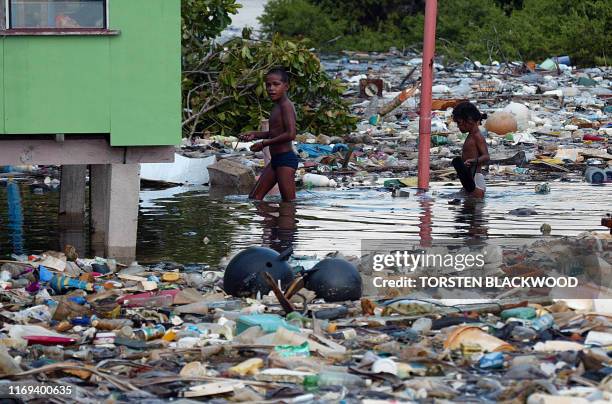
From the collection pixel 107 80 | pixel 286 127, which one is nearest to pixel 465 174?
pixel 286 127

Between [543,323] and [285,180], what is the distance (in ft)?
23.9

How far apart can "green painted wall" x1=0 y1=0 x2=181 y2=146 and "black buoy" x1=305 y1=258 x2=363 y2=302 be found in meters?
2.60

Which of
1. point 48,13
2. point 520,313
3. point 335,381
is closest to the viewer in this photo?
point 335,381

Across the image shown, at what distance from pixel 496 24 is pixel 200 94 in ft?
59.8

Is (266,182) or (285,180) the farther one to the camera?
(266,182)

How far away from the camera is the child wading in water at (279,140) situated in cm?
1484

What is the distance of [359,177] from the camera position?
18297 mm

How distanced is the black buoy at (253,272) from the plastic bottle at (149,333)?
117 centimetres

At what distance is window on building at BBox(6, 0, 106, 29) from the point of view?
11.0m

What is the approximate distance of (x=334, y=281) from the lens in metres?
9.25

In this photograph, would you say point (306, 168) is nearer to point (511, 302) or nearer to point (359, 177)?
point (359, 177)

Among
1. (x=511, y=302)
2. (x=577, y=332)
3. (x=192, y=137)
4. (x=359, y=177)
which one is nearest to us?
(x=577, y=332)

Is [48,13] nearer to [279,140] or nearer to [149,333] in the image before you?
[149,333]

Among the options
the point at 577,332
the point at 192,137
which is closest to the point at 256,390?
the point at 577,332
